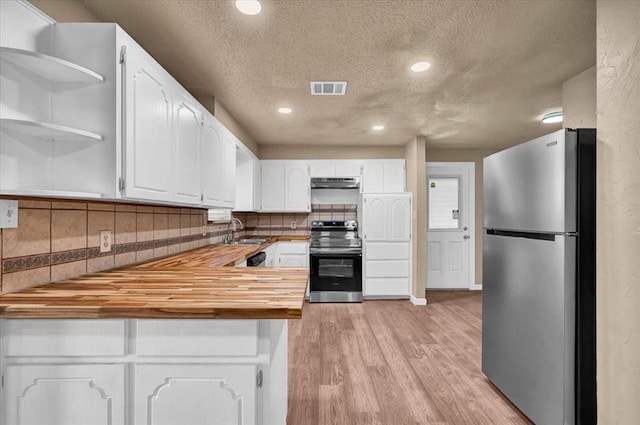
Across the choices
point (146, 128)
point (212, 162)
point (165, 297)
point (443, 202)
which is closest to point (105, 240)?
point (146, 128)

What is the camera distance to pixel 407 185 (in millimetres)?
4852

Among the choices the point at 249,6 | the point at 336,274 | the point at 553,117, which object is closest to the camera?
the point at 249,6

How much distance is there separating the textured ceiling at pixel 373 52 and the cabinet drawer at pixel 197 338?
1.54 meters

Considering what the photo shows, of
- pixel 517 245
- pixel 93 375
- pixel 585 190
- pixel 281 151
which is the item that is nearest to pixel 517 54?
pixel 585 190

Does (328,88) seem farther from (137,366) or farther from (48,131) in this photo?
(137,366)

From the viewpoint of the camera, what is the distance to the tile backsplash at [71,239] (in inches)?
52.6

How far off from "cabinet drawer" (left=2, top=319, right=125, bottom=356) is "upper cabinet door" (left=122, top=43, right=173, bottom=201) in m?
0.57

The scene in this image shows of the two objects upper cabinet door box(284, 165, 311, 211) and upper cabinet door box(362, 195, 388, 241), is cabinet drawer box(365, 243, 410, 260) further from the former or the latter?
upper cabinet door box(284, 165, 311, 211)

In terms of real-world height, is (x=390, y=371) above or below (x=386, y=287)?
below

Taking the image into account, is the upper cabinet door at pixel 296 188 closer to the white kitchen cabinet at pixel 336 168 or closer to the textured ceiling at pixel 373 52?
the white kitchen cabinet at pixel 336 168

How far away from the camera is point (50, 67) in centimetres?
130

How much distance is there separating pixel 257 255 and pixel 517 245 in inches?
86.3

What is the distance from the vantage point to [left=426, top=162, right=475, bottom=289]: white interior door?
5363mm

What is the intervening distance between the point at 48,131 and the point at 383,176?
4119 millimetres
